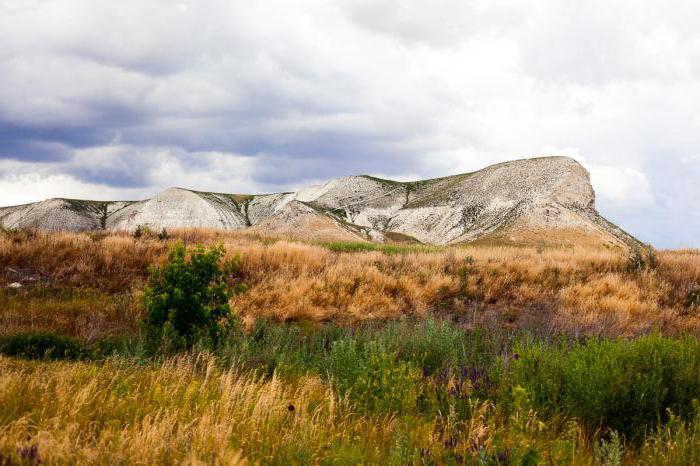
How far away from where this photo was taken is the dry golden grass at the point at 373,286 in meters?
12.3

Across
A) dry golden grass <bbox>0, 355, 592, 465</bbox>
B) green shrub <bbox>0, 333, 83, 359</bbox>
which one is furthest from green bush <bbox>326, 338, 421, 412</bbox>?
green shrub <bbox>0, 333, 83, 359</bbox>

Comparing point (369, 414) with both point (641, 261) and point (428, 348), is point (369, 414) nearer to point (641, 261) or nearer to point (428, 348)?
point (428, 348)

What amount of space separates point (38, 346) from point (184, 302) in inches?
93.9

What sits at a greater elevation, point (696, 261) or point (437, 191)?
point (437, 191)

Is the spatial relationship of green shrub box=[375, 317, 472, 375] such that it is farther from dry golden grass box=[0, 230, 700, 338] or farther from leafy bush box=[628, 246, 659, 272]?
leafy bush box=[628, 246, 659, 272]

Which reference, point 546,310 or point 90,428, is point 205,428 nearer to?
point 90,428

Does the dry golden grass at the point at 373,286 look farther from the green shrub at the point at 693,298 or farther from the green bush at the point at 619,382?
the green bush at the point at 619,382

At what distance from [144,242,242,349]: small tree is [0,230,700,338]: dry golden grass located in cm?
240

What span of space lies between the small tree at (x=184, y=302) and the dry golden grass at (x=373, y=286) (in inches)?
94.6

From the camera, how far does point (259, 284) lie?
583 inches

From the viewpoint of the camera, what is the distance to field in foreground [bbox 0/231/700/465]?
3.38 m

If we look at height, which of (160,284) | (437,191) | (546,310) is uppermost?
(437,191)

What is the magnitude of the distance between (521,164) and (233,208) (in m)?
65.7

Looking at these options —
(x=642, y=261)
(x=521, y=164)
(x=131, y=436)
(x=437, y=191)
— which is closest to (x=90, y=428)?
(x=131, y=436)
